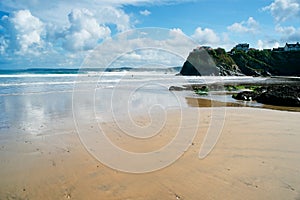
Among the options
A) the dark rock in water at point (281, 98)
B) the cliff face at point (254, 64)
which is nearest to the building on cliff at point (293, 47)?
the cliff face at point (254, 64)

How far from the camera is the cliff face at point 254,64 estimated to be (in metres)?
78.2

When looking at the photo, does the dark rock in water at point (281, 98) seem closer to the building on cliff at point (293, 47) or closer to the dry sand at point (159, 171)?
the dry sand at point (159, 171)

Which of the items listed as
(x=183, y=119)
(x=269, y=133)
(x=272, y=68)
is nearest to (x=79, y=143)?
(x=183, y=119)

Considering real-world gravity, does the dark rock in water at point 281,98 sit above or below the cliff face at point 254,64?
below

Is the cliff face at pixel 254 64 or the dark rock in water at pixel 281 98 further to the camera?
the cliff face at pixel 254 64

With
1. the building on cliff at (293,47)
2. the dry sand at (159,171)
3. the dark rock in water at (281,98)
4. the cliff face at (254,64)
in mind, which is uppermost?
the building on cliff at (293,47)

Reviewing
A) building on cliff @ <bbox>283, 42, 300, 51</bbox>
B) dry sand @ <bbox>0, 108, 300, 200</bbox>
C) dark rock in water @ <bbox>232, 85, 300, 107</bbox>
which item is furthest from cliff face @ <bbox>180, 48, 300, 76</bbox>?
dry sand @ <bbox>0, 108, 300, 200</bbox>

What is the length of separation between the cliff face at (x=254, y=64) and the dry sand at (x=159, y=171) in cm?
6935

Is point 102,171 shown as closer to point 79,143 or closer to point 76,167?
point 76,167

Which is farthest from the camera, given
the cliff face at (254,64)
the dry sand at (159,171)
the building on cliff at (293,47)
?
the building on cliff at (293,47)

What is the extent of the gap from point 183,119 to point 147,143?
132 inches

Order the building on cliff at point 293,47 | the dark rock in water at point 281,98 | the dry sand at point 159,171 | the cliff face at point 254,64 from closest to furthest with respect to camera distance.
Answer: the dry sand at point 159,171
the dark rock in water at point 281,98
the cliff face at point 254,64
the building on cliff at point 293,47

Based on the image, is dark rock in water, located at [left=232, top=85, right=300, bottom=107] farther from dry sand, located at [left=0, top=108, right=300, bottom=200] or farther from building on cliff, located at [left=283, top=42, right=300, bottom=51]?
building on cliff, located at [left=283, top=42, right=300, bottom=51]

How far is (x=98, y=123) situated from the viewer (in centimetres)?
925
